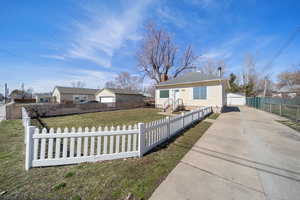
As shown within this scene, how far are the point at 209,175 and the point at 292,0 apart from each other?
40.3 feet

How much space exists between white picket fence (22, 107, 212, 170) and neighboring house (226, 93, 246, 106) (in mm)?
30217

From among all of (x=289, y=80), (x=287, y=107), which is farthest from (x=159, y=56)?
(x=289, y=80)

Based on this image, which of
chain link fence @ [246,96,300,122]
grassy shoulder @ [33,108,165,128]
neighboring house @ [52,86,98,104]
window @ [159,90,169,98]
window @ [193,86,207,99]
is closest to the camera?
grassy shoulder @ [33,108,165,128]

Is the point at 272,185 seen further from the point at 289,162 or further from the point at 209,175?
the point at 289,162

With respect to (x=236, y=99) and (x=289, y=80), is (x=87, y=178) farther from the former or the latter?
(x=289, y=80)

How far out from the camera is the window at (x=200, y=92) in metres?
13.5

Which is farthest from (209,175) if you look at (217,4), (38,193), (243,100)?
(243,100)

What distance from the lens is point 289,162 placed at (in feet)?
10.2

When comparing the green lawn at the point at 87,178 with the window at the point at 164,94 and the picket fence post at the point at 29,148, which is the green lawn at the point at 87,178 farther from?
the window at the point at 164,94

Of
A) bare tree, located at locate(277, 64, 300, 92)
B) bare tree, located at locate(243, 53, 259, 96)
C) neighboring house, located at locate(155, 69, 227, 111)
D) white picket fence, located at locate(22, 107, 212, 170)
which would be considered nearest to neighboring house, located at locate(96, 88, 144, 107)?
neighboring house, located at locate(155, 69, 227, 111)

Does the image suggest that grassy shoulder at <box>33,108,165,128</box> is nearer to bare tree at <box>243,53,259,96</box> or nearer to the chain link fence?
the chain link fence

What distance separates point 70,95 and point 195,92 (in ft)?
90.9

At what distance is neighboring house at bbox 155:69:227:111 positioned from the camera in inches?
499

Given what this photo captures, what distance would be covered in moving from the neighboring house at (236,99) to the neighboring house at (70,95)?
34.5m
